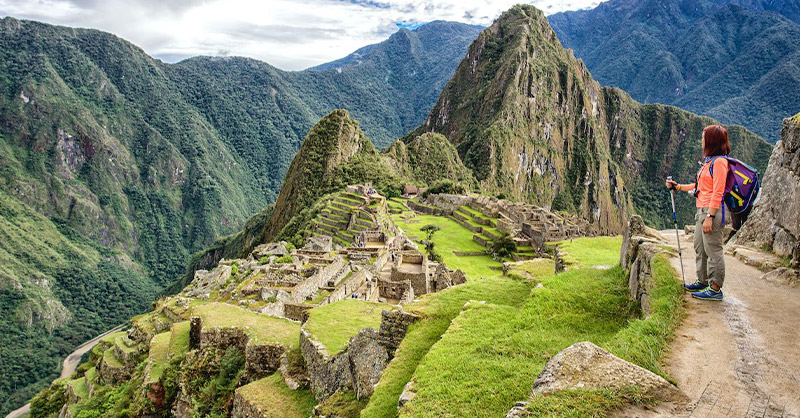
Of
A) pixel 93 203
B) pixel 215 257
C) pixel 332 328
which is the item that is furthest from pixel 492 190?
pixel 93 203

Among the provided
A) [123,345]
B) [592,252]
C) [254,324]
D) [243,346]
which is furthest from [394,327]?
[123,345]

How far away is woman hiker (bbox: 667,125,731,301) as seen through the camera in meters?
6.09

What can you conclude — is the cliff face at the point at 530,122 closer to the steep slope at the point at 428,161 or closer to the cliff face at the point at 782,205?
the steep slope at the point at 428,161

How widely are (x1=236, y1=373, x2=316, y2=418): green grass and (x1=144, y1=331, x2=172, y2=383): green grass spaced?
5019mm

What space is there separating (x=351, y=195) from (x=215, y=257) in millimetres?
54407

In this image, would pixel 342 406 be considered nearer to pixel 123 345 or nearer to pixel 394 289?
pixel 394 289

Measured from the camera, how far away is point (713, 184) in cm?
643

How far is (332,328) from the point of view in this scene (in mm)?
10102

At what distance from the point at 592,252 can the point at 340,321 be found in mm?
6663

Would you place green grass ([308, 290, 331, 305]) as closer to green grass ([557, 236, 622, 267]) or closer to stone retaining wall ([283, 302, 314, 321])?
stone retaining wall ([283, 302, 314, 321])

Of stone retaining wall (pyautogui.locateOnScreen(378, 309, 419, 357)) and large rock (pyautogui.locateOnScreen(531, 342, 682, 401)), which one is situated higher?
large rock (pyautogui.locateOnScreen(531, 342, 682, 401))

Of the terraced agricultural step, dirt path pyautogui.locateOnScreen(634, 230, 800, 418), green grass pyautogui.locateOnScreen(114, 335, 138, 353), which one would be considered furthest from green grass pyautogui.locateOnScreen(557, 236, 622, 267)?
the terraced agricultural step

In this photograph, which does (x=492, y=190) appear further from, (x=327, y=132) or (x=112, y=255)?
(x=112, y=255)

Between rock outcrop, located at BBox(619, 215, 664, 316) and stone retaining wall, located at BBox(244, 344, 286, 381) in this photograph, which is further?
stone retaining wall, located at BBox(244, 344, 286, 381)
